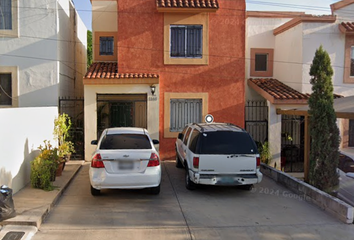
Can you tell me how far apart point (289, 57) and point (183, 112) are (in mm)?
5564

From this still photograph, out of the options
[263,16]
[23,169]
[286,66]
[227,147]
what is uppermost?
[263,16]

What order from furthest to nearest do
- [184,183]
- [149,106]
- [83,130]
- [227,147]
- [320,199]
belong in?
[83,130] < [149,106] < [184,183] < [227,147] < [320,199]

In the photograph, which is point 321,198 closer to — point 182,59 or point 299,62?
point 182,59

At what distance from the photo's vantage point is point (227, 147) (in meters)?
8.09

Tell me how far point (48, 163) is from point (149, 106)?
4.89 metres

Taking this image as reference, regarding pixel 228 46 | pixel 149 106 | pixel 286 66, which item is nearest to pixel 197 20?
pixel 228 46

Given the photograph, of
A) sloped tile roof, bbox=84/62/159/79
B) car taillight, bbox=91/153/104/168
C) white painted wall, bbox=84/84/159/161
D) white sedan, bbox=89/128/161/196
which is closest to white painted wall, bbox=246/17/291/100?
white painted wall, bbox=84/84/159/161

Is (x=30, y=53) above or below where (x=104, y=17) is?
below

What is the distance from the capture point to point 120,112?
46.0 ft

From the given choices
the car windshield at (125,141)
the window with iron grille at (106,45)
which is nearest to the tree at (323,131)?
the car windshield at (125,141)

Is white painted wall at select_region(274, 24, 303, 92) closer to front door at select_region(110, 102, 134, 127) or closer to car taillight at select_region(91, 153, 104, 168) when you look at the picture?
front door at select_region(110, 102, 134, 127)

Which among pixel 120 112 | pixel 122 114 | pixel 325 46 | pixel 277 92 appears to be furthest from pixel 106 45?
pixel 325 46

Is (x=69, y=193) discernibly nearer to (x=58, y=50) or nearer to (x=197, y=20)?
(x=58, y=50)

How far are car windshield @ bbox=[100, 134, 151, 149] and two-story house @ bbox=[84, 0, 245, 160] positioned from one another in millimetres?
4396
